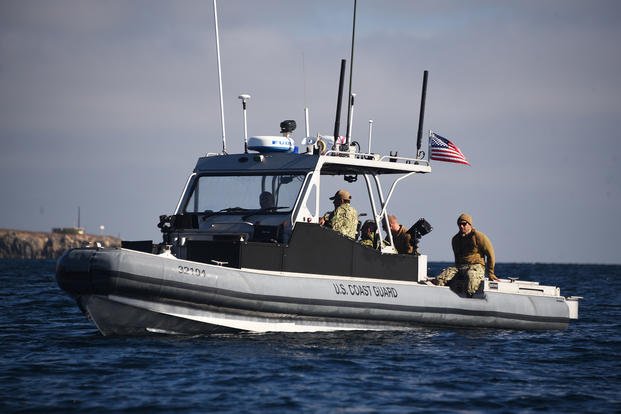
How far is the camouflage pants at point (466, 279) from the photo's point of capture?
1662 cm

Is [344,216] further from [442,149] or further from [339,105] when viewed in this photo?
[442,149]

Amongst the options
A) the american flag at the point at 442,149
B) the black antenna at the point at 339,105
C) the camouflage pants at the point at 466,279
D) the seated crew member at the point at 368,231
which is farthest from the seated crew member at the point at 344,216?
the american flag at the point at 442,149

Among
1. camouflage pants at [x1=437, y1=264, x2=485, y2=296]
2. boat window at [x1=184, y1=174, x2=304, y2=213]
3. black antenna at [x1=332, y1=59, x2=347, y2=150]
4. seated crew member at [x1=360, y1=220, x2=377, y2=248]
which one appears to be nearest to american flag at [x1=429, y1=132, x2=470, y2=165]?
seated crew member at [x1=360, y1=220, x2=377, y2=248]

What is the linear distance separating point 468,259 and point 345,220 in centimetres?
242

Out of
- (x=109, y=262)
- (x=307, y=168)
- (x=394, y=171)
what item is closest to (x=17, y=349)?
(x=109, y=262)

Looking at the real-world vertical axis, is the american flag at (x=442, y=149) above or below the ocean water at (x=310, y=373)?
above

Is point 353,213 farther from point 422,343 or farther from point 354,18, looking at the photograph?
point 354,18

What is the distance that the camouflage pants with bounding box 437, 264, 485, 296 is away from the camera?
54.5ft

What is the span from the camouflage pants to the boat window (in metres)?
2.87

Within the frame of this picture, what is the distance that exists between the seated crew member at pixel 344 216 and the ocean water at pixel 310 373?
4.93ft

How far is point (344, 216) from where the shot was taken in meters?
15.5

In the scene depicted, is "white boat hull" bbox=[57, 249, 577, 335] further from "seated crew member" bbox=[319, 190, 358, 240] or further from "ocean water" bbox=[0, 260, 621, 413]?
"seated crew member" bbox=[319, 190, 358, 240]

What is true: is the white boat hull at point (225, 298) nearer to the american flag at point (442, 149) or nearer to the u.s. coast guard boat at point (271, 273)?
the u.s. coast guard boat at point (271, 273)

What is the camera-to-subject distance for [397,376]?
11898 mm
